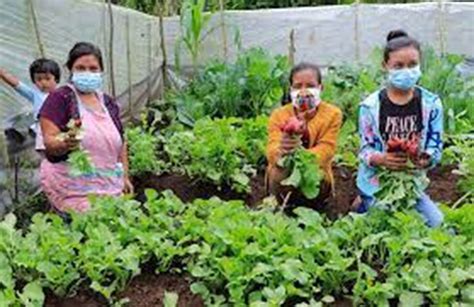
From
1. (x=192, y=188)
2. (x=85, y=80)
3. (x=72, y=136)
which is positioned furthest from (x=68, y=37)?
(x=72, y=136)

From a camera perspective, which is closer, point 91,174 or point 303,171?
point 303,171

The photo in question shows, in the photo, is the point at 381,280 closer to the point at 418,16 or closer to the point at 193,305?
the point at 193,305

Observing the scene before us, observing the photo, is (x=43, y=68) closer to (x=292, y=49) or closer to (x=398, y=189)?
(x=398, y=189)

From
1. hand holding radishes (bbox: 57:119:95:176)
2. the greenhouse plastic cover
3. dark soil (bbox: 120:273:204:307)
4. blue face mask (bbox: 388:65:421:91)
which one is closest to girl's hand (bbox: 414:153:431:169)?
blue face mask (bbox: 388:65:421:91)

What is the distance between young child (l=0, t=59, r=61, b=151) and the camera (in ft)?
15.8

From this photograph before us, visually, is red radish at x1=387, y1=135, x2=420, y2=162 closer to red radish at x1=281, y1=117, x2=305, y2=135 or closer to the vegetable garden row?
the vegetable garden row

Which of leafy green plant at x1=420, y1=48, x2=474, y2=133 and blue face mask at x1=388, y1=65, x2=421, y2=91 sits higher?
blue face mask at x1=388, y1=65, x2=421, y2=91

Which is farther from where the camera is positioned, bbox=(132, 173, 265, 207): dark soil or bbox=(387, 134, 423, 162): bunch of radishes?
bbox=(132, 173, 265, 207): dark soil

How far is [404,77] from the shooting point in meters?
3.71

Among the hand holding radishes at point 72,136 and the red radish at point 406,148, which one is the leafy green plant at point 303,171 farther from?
the hand holding radishes at point 72,136

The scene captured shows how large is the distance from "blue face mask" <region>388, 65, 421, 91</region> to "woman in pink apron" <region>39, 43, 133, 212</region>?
144 centimetres

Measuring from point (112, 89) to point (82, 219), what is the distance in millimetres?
3457

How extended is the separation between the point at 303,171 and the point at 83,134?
3.47 feet

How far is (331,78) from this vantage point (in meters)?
6.73
